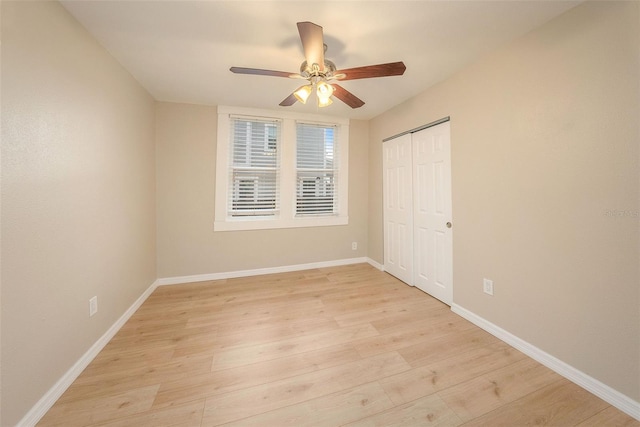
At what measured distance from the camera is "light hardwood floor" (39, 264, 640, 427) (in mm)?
1233

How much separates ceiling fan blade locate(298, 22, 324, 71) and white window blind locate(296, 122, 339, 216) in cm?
193

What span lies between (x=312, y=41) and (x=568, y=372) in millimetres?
2723

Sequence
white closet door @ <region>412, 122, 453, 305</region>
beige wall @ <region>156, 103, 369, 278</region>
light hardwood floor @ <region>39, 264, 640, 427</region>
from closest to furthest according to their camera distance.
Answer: light hardwood floor @ <region>39, 264, 640, 427</region> < white closet door @ <region>412, 122, 453, 305</region> < beige wall @ <region>156, 103, 369, 278</region>

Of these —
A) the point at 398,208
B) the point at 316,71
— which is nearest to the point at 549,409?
the point at 398,208

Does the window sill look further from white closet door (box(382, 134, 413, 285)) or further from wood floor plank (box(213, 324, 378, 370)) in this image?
wood floor plank (box(213, 324, 378, 370))

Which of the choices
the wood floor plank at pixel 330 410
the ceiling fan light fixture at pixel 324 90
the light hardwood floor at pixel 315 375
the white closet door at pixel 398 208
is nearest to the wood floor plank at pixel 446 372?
the light hardwood floor at pixel 315 375

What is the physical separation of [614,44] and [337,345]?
2.61 meters

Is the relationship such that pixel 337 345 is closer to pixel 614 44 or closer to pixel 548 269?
pixel 548 269

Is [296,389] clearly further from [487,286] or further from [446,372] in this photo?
[487,286]

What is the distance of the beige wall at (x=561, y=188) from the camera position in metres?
1.27

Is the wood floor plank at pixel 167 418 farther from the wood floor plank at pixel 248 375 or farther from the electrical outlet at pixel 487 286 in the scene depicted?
the electrical outlet at pixel 487 286

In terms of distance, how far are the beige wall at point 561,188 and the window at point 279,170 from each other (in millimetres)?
1856

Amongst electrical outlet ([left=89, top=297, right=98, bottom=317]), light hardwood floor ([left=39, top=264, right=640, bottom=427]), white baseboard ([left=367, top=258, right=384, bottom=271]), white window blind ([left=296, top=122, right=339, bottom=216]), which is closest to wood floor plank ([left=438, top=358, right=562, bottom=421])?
light hardwood floor ([left=39, top=264, right=640, bottom=427])

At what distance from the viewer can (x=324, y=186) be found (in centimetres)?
368
